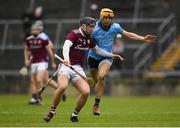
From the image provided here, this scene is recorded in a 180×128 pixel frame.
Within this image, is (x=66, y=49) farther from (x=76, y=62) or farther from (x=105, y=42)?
(x=105, y=42)

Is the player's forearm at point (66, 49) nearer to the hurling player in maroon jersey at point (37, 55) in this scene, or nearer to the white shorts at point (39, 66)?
the hurling player in maroon jersey at point (37, 55)

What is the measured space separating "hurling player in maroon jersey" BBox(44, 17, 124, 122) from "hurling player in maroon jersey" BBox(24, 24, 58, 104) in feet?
28.6

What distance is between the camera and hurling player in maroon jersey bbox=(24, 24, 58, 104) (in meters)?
28.5

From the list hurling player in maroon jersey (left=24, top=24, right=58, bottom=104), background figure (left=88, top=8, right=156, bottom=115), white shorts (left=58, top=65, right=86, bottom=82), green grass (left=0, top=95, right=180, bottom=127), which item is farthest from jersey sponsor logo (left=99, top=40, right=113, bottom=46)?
hurling player in maroon jersey (left=24, top=24, right=58, bottom=104)

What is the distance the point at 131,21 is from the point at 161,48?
6.76 feet

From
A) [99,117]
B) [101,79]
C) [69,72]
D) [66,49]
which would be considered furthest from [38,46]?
[66,49]

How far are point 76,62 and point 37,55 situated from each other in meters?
9.39

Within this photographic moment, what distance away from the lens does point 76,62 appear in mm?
19656

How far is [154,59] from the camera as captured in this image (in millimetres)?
38156

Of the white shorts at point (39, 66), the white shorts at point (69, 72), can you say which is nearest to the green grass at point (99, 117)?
the white shorts at point (69, 72)

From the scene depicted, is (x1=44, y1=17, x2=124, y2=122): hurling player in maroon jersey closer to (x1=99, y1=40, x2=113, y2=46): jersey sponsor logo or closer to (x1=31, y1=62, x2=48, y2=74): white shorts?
(x1=99, y1=40, x2=113, y2=46): jersey sponsor logo

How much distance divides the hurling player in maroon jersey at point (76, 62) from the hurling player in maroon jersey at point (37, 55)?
8707mm

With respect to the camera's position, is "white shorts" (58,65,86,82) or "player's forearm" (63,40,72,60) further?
"white shorts" (58,65,86,82)

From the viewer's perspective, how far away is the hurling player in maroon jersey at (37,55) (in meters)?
28.5
